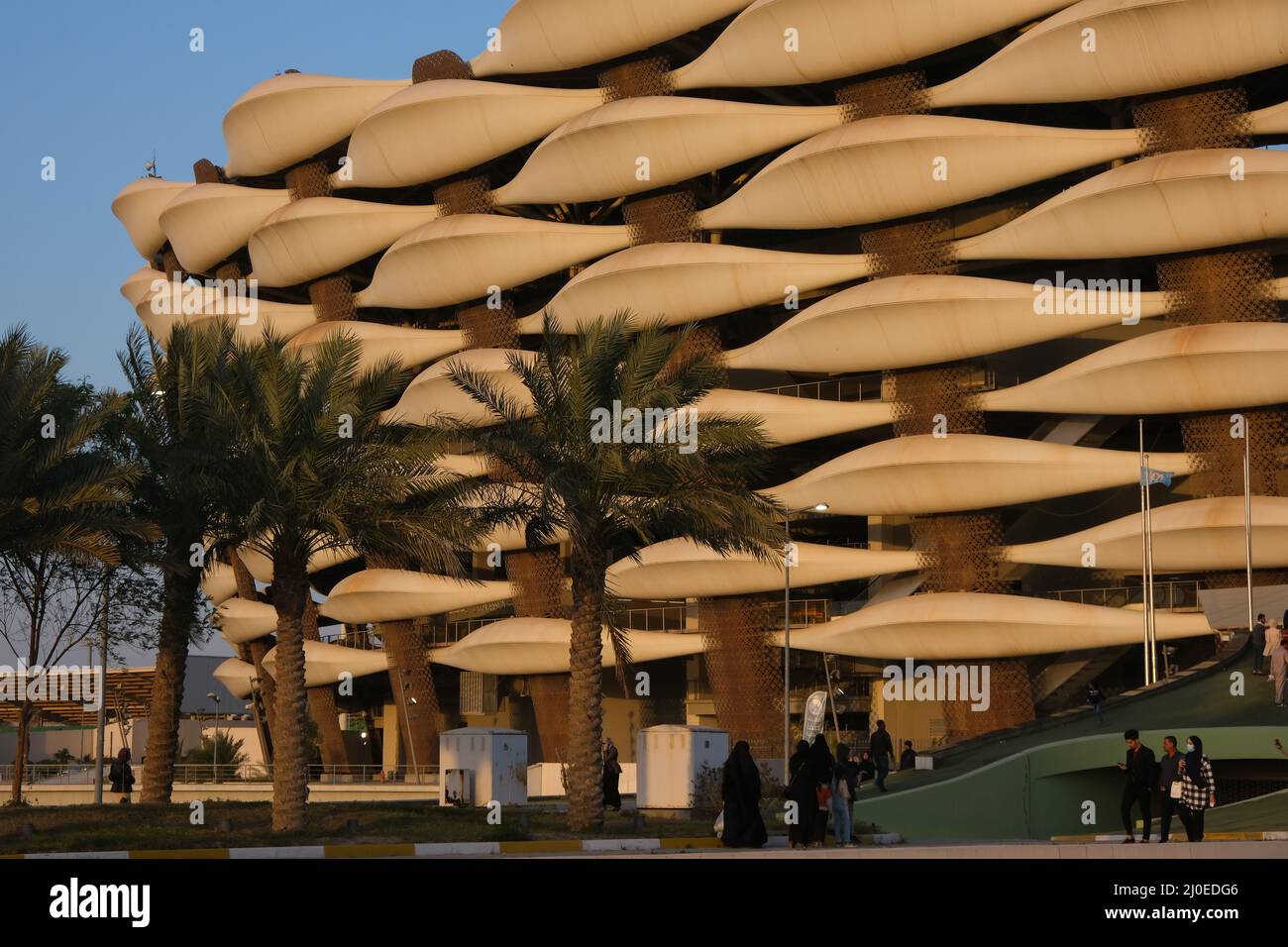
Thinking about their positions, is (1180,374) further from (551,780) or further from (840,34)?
(551,780)

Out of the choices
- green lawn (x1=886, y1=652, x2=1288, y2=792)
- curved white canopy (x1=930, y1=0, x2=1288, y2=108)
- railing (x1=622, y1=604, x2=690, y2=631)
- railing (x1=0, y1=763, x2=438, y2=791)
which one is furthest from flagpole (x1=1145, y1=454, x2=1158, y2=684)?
railing (x1=0, y1=763, x2=438, y2=791)

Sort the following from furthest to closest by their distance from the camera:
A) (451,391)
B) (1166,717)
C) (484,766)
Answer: (451,391), (1166,717), (484,766)

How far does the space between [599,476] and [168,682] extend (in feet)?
33.6

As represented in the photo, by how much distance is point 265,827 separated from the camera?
83.1ft

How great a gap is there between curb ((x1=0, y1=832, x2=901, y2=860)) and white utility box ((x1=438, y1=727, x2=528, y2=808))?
868 cm

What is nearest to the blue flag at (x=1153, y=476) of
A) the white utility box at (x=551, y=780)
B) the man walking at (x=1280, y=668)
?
the man walking at (x=1280, y=668)

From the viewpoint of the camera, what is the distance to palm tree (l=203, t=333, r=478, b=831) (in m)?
25.3

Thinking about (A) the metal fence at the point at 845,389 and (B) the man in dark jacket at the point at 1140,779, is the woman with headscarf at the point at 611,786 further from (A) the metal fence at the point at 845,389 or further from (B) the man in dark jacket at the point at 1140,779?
(A) the metal fence at the point at 845,389

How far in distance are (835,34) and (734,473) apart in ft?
82.5

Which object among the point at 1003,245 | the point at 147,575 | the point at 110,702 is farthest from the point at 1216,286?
the point at 110,702

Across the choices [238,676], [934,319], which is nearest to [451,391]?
[934,319]

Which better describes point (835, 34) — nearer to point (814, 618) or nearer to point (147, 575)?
point (814, 618)

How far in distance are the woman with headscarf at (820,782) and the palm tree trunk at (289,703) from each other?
307 inches

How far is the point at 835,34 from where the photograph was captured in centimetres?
4844
